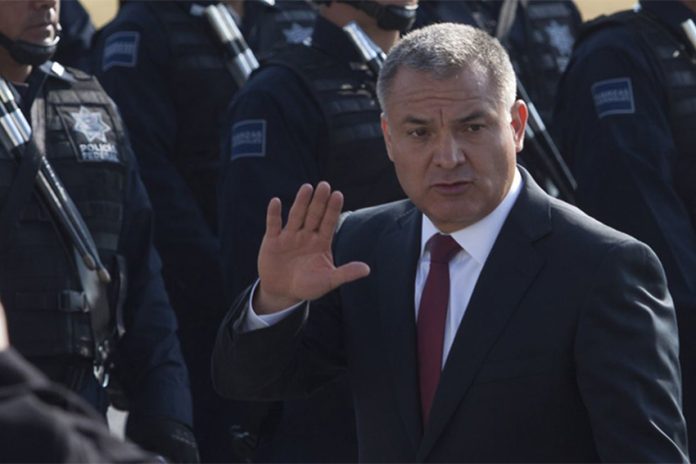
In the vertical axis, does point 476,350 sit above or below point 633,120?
above

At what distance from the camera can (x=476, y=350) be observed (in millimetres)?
3467

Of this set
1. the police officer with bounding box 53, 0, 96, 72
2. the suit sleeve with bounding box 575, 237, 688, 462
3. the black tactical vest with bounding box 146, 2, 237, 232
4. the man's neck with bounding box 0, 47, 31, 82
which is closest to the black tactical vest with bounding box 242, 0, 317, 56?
the black tactical vest with bounding box 146, 2, 237, 232

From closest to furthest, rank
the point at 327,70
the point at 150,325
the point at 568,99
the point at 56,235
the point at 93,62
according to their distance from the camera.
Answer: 1. the point at 56,235
2. the point at 150,325
3. the point at 327,70
4. the point at 568,99
5. the point at 93,62

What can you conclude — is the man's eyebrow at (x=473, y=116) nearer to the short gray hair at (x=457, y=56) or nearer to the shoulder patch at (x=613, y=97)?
the short gray hair at (x=457, y=56)

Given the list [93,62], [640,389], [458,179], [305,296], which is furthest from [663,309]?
[93,62]

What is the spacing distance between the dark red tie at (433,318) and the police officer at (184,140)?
284cm

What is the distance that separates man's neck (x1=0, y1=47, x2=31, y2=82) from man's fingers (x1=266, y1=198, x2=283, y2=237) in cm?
178

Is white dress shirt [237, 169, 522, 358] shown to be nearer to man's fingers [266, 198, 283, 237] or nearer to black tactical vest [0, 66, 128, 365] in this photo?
man's fingers [266, 198, 283, 237]

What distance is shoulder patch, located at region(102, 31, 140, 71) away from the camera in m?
6.48

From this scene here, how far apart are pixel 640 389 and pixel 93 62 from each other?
4.00m

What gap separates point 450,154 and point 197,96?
123 inches

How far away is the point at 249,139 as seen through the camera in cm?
557

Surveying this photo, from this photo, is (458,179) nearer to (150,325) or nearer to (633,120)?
(150,325)

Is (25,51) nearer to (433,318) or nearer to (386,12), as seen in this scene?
(386,12)
